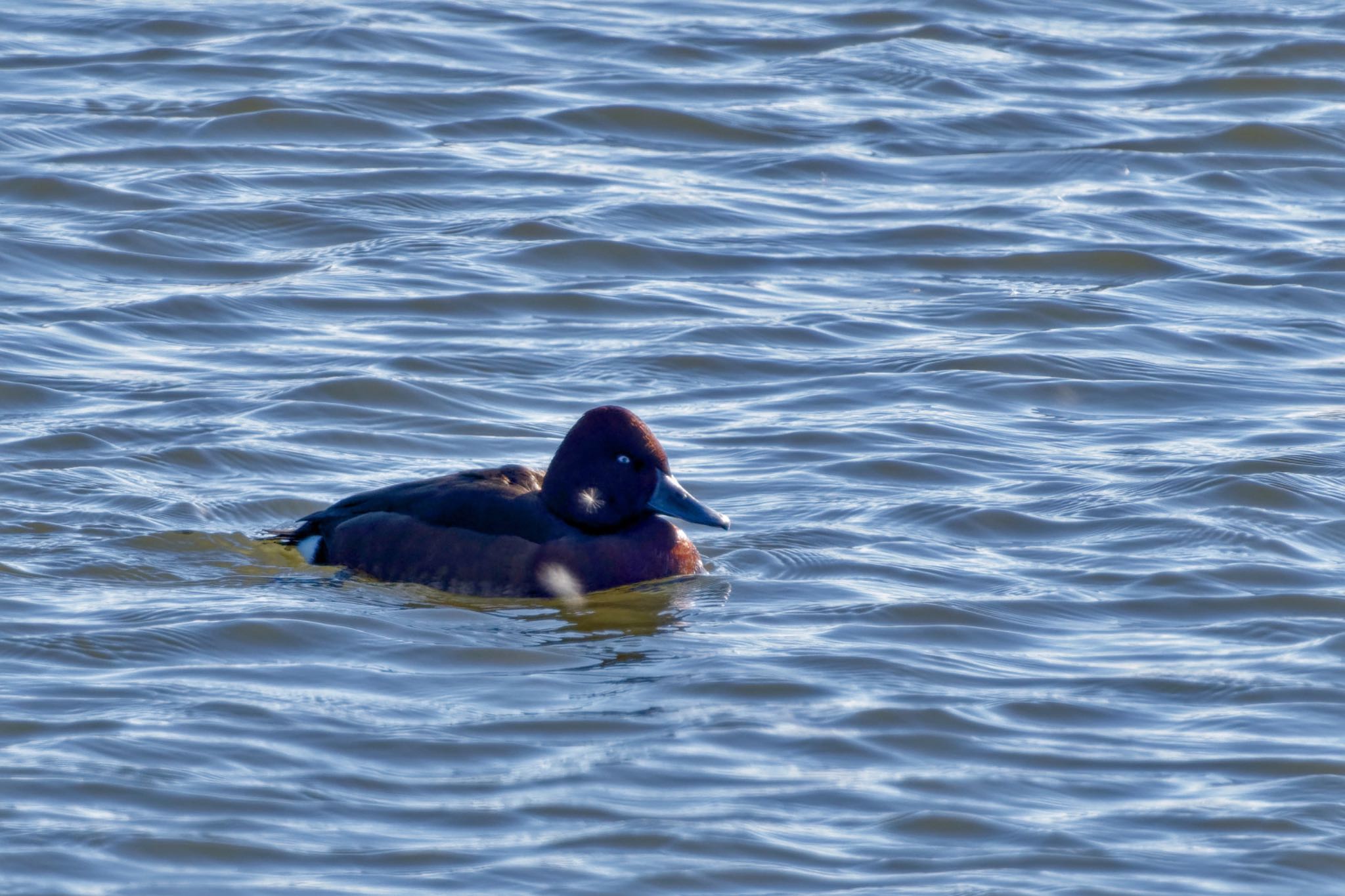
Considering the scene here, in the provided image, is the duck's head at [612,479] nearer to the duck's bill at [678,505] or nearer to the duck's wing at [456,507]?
the duck's bill at [678,505]

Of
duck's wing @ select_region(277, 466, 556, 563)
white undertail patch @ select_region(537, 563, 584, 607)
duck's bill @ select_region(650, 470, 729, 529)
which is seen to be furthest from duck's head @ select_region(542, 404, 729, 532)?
white undertail patch @ select_region(537, 563, 584, 607)

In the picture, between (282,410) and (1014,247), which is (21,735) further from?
(1014,247)

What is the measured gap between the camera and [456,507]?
8000mm

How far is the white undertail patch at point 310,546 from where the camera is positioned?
820 centimetres

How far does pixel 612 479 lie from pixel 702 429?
1965 mm

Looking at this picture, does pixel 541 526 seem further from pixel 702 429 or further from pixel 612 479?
pixel 702 429

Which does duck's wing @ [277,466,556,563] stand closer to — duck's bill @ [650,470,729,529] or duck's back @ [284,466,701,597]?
duck's back @ [284,466,701,597]

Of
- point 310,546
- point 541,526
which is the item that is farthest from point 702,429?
point 310,546

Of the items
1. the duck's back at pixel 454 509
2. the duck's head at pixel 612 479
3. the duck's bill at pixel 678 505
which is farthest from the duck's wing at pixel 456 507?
the duck's bill at pixel 678 505

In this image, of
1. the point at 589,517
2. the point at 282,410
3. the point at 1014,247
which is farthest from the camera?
the point at 1014,247

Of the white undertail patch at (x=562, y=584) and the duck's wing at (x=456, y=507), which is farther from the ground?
the duck's wing at (x=456, y=507)

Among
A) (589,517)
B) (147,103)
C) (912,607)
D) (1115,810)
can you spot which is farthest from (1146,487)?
(147,103)

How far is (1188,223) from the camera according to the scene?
13633 mm

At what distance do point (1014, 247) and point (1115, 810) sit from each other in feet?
23.8
